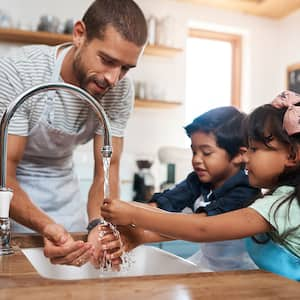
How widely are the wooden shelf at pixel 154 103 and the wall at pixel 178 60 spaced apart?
7 cm

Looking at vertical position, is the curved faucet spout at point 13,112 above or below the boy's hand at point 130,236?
above

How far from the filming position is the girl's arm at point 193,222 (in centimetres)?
95

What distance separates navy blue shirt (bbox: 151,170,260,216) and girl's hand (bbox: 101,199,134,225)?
0.29 m

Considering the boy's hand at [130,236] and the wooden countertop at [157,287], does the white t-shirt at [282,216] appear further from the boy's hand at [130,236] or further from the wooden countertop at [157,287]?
the boy's hand at [130,236]

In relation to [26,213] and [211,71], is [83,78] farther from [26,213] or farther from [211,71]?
[211,71]

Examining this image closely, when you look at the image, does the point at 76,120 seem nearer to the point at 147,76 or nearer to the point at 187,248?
the point at 187,248

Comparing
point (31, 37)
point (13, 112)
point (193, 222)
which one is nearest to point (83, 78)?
point (13, 112)

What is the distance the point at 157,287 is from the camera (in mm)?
761

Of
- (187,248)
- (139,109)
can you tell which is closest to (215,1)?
(139,109)

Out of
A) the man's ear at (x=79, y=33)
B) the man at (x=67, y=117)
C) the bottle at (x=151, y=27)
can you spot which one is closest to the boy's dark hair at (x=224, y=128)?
the man at (x=67, y=117)

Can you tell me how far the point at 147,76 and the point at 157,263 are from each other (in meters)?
2.35

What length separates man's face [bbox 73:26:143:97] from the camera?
1.24m

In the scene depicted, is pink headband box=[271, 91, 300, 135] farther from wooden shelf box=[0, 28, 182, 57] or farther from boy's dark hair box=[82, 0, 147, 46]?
wooden shelf box=[0, 28, 182, 57]

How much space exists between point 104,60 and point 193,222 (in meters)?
0.52
